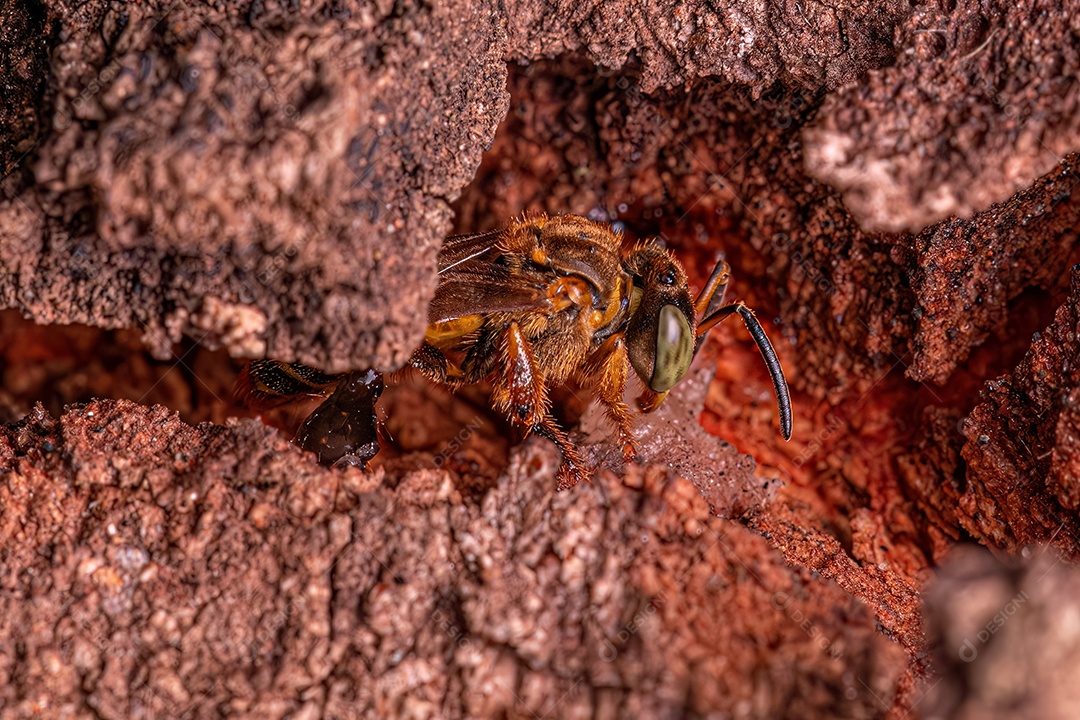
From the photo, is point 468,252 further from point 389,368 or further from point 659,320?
point 389,368

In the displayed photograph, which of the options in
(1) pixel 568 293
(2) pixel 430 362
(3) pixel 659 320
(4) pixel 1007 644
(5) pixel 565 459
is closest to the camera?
(4) pixel 1007 644

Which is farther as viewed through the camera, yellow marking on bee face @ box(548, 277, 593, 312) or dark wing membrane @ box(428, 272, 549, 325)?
yellow marking on bee face @ box(548, 277, 593, 312)

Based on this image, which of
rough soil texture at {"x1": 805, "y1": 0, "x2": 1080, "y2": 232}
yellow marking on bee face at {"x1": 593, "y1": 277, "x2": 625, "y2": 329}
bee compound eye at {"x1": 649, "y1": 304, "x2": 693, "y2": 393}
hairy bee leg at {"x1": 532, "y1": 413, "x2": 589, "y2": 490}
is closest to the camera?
rough soil texture at {"x1": 805, "y1": 0, "x2": 1080, "y2": 232}

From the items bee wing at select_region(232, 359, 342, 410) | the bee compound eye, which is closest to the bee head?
the bee compound eye

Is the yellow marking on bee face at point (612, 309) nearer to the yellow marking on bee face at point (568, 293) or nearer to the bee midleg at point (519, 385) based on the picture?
the yellow marking on bee face at point (568, 293)

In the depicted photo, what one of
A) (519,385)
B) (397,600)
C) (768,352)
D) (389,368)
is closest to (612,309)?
(519,385)

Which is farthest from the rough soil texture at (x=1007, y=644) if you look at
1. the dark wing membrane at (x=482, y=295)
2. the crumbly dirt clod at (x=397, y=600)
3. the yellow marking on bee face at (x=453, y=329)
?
the yellow marking on bee face at (x=453, y=329)

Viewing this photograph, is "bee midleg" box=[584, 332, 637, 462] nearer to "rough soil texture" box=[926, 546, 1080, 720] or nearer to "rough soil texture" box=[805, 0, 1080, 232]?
"rough soil texture" box=[805, 0, 1080, 232]
